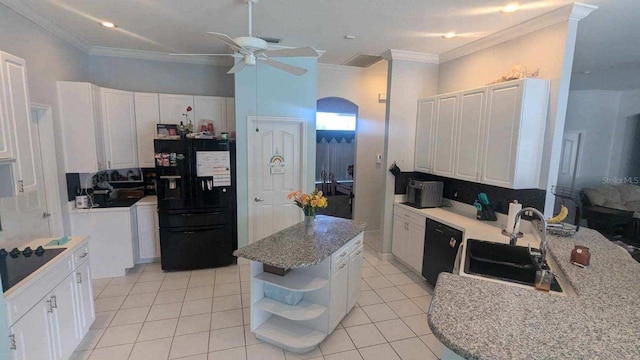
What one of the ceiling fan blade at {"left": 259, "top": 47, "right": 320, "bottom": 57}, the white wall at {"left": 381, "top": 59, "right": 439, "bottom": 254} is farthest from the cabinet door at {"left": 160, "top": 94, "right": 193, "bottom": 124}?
the white wall at {"left": 381, "top": 59, "right": 439, "bottom": 254}

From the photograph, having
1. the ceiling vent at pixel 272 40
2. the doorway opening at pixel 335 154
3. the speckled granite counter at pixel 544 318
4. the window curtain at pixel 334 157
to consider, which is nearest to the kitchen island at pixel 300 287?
the speckled granite counter at pixel 544 318

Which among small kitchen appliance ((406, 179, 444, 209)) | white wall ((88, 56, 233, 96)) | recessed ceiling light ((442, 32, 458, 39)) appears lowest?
small kitchen appliance ((406, 179, 444, 209))

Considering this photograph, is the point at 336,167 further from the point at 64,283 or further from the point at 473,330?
the point at 473,330

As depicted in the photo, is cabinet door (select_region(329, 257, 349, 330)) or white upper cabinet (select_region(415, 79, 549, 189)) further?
white upper cabinet (select_region(415, 79, 549, 189))

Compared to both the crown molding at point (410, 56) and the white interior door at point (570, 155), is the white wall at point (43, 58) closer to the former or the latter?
the crown molding at point (410, 56)

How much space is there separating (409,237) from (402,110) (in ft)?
5.63

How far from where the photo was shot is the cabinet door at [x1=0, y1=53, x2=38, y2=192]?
6.74 feet

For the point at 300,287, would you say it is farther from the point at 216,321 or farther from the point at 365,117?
the point at 365,117

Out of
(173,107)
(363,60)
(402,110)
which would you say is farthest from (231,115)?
(402,110)

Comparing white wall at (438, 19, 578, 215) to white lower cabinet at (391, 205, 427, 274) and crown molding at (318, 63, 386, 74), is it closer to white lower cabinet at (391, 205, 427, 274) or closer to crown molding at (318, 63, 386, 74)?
white lower cabinet at (391, 205, 427, 274)

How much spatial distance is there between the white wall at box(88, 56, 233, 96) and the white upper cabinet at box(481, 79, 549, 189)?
361 cm

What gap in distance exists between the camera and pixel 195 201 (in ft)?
12.6

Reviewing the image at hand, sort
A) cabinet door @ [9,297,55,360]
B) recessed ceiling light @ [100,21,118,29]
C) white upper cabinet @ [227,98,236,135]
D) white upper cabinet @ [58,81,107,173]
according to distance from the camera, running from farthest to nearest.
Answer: white upper cabinet @ [227,98,236,135]
white upper cabinet @ [58,81,107,173]
recessed ceiling light @ [100,21,118,29]
cabinet door @ [9,297,55,360]

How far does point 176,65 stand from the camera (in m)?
4.39
